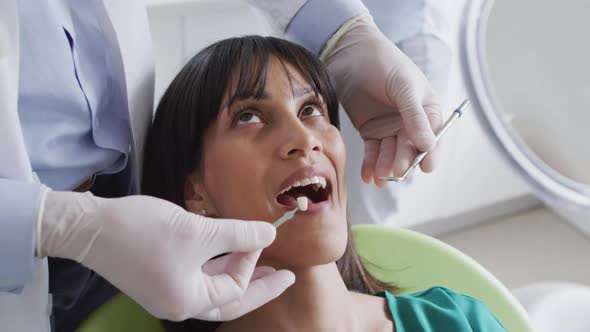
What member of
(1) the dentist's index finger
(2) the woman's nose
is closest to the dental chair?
(1) the dentist's index finger

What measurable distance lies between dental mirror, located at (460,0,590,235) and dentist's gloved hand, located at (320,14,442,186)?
108 millimetres

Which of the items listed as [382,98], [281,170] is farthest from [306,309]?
[382,98]

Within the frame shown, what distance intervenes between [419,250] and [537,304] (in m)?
0.30

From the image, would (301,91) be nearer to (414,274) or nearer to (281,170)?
(281,170)

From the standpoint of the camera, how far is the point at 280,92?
44.9 inches

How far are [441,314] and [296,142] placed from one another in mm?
423

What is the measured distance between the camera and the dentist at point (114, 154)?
35.8 inches

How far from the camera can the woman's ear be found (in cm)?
117

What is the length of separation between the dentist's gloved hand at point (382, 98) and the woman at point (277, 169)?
0.13 m

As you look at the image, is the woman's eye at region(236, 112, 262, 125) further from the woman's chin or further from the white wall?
the white wall

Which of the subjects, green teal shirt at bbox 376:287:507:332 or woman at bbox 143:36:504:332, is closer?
woman at bbox 143:36:504:332

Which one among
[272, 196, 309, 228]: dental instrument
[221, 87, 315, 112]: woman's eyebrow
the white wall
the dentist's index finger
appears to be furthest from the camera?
the white wall

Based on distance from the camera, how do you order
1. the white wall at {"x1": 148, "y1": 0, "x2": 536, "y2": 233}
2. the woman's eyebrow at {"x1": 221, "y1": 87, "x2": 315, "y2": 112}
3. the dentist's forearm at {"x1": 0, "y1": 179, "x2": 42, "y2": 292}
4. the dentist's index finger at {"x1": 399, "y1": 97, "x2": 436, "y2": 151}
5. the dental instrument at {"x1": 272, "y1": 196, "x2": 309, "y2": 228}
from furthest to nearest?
the white wall at {"x1": 148, "y1": 0, "x2": 536, "y2": 233} < the dentist's index finger at {"x1": 399, "y1": 97, "x2": 436, "y2": 151} < the woman's eyebrow at {"x1": 221, "y1": 87, "x2": 315, "y2": 112} < the dental instrument at {"x1": 272, "y1": 196, "x2": 309, "y2": 228} < the dentist's forearm at {"x1": 0, "y1": 179, "x2": 42, "y2": 292}

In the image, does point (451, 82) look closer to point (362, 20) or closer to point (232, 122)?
point (362, 20)
